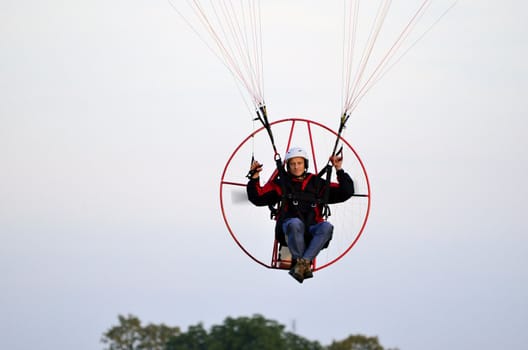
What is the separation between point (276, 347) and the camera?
56.2 metres

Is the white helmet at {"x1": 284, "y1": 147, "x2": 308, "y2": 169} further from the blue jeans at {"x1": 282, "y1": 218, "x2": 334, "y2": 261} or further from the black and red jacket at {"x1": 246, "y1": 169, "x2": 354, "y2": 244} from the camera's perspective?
the blue jeans at {"x1": 282, "y1": 218, "x2": 334, "y2": 261}

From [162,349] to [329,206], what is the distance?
45.7m

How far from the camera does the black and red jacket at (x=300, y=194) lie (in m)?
14.9

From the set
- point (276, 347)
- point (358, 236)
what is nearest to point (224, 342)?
point (276, 347)

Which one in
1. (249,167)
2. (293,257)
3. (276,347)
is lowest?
(293,257)

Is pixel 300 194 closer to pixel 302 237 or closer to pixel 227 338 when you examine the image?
pixel 302 237

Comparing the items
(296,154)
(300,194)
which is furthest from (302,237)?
(296,154)

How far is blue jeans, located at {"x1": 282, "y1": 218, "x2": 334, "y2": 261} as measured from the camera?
48.0 ft

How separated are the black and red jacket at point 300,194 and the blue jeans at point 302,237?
174 millimetres

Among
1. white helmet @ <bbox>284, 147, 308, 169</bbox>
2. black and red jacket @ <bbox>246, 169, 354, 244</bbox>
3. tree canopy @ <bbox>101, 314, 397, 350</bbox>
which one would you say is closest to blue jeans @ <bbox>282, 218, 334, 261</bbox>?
black and red jacket @ <bbox>246, 169, 354, 244</bbox>

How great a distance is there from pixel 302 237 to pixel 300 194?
0.53 meters

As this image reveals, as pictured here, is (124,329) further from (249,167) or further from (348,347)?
(249,167)

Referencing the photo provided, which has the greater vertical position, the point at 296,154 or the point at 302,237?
the point at 296,154

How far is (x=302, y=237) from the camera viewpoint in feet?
48.2
